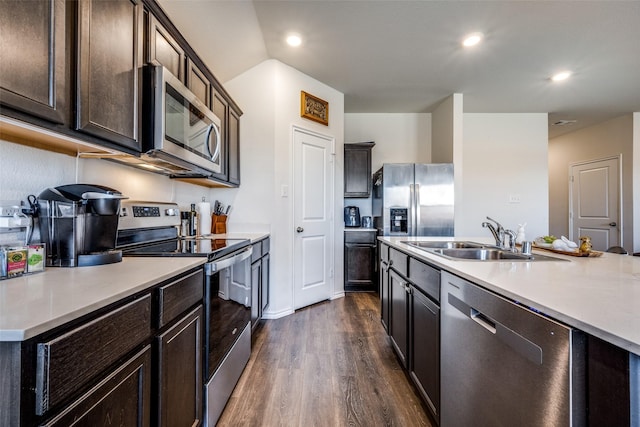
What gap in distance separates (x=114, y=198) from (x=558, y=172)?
24.6 ft

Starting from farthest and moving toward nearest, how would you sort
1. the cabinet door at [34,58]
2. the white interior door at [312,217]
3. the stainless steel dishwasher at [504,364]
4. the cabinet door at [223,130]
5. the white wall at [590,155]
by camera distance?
the white wall at [590,155], the white interior door at [312,217], the cabinet door at [223,130], the cabinet door at [34,58], the stainless steel dishwasher at [504,364]

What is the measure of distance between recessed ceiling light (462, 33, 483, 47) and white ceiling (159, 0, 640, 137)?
0.24 feet

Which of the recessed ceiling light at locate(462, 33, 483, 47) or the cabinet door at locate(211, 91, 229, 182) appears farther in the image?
the recessed ceiling light at locate(462, 33, 483, 47)

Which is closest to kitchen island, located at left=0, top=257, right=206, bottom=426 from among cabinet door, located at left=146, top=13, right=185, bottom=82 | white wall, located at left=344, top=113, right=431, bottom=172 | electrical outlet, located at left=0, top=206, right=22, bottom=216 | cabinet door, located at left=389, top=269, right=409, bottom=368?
electrical outlet, located at left=0, top=206, right=22, bottom=216

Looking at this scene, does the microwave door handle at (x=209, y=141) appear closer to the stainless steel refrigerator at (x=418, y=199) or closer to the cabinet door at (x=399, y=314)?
the cabinet door at (x=399, y=314)

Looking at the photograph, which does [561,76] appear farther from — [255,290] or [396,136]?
[255,290]

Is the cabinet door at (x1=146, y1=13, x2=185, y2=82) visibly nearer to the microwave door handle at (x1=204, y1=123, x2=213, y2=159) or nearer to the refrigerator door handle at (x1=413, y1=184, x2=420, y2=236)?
the microwave door handle at (x1=204, y1=123, x2=213, y2=159)

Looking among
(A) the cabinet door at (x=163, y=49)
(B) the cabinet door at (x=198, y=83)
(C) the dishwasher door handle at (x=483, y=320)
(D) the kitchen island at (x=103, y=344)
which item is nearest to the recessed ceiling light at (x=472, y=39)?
(B) the cabinet door at (x=198, y=83)

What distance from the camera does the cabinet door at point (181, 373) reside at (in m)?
0.97

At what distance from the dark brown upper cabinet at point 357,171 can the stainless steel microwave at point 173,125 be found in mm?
2329

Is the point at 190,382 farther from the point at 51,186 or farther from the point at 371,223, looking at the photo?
the point at 371,223

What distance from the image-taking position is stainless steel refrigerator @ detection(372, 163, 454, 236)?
142 inches

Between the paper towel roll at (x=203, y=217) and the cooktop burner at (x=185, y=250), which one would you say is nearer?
the cooktop burner at (x=185, y=250)

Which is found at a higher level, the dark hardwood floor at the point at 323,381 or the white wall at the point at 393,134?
the white wall at the point at 393,134
